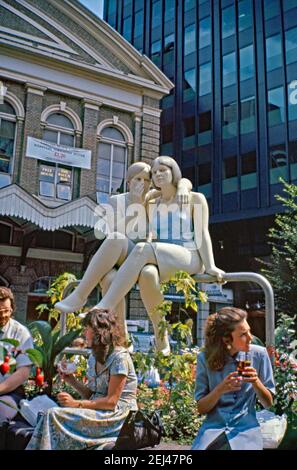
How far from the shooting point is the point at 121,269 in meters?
3.76

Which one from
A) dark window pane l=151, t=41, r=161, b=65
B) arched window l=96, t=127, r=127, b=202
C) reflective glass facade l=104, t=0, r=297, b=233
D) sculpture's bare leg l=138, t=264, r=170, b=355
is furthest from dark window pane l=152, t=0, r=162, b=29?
sculpture's bare leg l=138, t=264, r=170, b=355

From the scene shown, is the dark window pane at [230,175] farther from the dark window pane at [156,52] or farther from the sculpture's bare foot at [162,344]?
the sculpture's bare foot at [162,344]

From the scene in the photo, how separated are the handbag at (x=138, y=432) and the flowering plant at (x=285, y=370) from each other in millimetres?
1094

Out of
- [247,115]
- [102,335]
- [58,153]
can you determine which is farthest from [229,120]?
[102,335]

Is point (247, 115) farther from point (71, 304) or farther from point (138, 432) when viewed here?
point (138, 432)

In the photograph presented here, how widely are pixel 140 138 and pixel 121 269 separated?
1328 cm

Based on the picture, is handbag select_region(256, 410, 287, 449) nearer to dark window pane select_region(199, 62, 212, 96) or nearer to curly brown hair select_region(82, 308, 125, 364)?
curly brown hair select_region(82, 308, 125, 364)

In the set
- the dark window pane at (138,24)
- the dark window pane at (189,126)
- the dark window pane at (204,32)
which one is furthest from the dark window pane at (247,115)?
the dark window pane at (138,24)

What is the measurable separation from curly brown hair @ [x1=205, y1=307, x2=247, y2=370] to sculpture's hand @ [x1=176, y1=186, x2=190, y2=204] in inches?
76.2

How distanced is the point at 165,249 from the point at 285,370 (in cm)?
130

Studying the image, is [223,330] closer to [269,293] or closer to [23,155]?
[269,293]

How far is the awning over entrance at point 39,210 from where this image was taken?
12.6 meters

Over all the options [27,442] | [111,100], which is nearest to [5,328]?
[27,442]

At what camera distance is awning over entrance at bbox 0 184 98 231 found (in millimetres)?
12570
